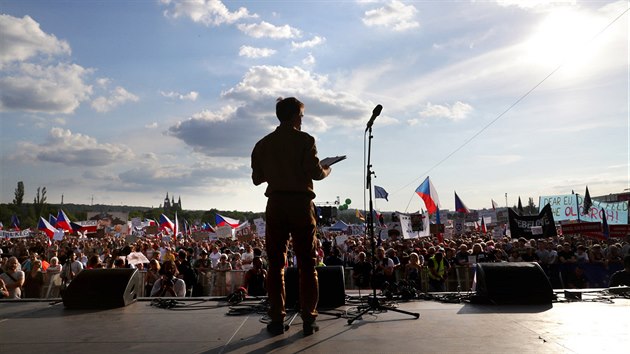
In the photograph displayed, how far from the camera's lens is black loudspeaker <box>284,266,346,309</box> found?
558 cm

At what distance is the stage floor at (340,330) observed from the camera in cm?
351

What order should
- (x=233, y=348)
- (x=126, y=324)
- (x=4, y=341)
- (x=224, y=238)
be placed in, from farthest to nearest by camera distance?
1. (x=224, y=238)
2. (x=126, y=324)
3. (x=4, y=341)
4. (x=233, y=348)

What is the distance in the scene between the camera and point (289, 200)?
4258 millimetres

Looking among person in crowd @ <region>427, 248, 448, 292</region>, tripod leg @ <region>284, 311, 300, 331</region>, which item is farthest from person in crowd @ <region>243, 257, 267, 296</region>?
person in crowd @ <region>427, 248, 448, 292</region>

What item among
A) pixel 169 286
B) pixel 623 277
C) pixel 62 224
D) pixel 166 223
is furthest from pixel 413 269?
pixel 166 223

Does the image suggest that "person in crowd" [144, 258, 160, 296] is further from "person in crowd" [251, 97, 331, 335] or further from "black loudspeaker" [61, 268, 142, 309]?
"person in crowd" [251, 97, 331, 335]

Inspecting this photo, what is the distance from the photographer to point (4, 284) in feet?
30.9

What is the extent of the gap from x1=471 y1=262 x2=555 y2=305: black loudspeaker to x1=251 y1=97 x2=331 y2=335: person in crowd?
229 centimetres

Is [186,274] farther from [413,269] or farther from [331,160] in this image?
[331,160]

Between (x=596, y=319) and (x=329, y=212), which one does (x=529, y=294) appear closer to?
(x=596, y=319)

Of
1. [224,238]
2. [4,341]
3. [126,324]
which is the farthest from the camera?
[224,238]

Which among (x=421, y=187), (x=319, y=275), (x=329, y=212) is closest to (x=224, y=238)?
(x=421, y=187)

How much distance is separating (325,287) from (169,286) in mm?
4602

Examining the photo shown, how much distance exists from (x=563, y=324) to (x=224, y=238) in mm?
29955
